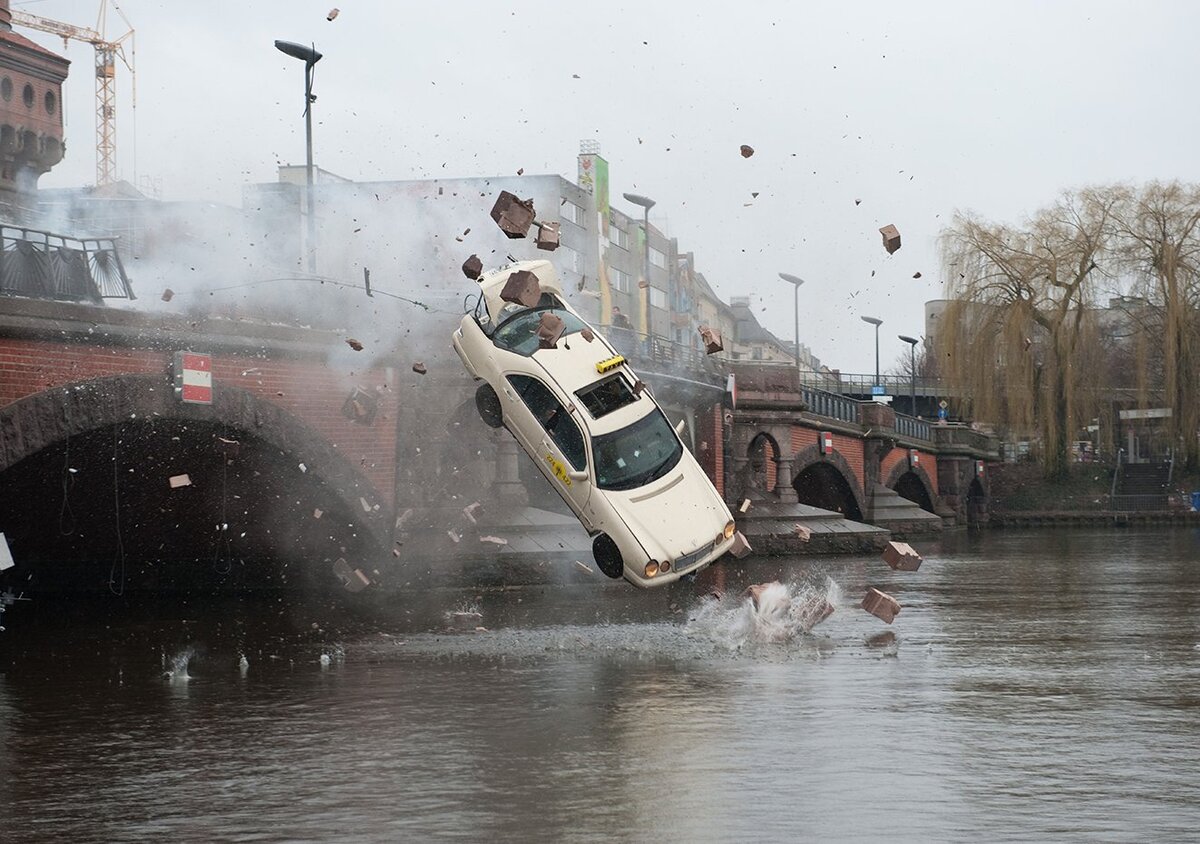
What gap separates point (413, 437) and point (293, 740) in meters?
20.1

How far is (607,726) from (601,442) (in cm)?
938

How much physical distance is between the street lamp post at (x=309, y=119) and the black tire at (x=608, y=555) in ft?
31.1

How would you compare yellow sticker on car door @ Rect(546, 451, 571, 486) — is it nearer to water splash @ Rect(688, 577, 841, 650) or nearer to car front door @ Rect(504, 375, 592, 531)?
car front door @ Rect(504, 375, 592, 531)

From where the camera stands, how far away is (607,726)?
14.0 metres

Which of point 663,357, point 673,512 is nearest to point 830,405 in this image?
point 663,357

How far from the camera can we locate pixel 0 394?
70.2 ft

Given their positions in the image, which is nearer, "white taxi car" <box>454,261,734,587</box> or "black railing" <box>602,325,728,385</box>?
"white taxi car" <box>454,261,734,587</box>

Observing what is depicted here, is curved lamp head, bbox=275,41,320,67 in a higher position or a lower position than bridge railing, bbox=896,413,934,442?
higher

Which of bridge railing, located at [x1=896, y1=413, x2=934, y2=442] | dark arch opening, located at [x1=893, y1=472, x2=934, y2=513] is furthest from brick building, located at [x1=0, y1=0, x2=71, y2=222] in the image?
dark arch opening, located at [x1=893, y1=472, x2=934, y2=513]

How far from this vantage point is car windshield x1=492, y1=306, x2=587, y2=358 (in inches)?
917

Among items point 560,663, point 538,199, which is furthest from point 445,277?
point 538,199

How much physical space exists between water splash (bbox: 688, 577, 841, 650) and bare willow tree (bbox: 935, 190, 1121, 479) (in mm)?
41123

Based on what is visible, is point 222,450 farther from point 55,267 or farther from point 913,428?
point 913,428

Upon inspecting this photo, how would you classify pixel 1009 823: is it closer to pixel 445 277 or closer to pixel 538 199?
pixel 445 277
